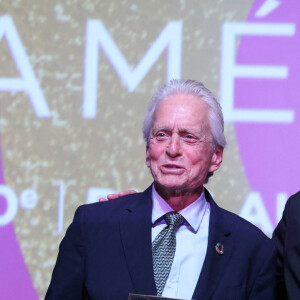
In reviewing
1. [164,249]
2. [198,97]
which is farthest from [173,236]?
[198,97]

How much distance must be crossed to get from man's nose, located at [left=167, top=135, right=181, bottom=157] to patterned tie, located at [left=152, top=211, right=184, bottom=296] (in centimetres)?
18

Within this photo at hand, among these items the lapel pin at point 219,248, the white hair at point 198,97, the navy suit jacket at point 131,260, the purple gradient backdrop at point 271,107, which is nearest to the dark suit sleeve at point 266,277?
the navy suit jacket at point 131,260

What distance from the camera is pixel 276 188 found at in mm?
2486

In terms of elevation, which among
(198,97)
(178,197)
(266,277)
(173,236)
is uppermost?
(198,97)

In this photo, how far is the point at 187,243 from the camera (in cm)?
178

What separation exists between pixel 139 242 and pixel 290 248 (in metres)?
0.43

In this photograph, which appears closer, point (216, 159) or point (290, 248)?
point (290, 248)

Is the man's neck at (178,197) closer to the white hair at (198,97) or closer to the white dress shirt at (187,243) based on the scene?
the white dress shirt at (187,243)

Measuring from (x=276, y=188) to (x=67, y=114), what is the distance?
0.89m

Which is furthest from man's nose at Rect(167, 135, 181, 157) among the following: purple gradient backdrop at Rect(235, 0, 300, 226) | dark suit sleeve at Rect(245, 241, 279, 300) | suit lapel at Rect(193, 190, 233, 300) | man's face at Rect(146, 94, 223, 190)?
purple gradient backdrop at Rect(235, 0, 300, 226)

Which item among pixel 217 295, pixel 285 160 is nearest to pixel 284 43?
pixel 285 160

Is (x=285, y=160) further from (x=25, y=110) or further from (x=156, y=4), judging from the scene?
(x=25, y=110)

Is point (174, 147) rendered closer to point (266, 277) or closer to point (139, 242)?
point (139, 242)

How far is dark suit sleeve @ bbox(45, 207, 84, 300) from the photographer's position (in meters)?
1.70
